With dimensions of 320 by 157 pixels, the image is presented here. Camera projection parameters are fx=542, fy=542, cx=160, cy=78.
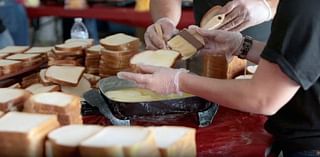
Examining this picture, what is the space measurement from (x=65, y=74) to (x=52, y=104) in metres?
0.62

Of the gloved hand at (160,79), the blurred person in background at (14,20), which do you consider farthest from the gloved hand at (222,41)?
the blurred person in background at (14,20)

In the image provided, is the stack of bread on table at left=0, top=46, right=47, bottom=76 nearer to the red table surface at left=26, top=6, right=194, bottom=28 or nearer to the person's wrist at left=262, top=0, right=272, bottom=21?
the person's wrist at left=262, top=0, right=272, bottom=21

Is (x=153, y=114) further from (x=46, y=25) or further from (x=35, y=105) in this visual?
(x=46, y=25)

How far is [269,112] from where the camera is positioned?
46.4 inches

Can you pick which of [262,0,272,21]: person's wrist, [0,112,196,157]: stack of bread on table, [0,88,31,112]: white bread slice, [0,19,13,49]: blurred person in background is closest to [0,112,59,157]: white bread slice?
[0,112,196,157]: stack of bread on table

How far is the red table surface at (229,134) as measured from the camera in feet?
4.34

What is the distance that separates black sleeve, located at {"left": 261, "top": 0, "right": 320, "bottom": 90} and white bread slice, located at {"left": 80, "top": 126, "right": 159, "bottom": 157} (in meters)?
0.32

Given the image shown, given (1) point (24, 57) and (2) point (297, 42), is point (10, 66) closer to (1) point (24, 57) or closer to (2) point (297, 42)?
(1) point (24, 57)

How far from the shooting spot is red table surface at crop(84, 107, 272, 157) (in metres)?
1.32

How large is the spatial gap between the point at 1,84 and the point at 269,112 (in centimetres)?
88

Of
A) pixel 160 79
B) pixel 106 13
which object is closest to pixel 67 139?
pixel 160 79

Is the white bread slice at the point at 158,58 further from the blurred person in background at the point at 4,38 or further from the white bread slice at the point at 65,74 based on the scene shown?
the blurred person in background at the point at 4,38

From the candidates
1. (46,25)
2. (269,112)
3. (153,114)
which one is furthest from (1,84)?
(46,25)

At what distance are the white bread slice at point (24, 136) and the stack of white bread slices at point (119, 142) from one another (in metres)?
0.02
